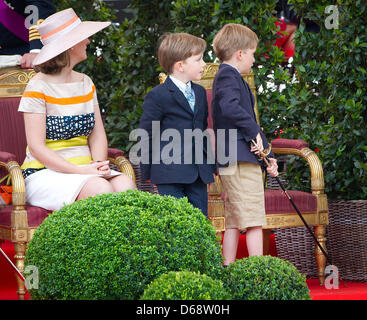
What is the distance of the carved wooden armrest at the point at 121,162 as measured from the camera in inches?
161

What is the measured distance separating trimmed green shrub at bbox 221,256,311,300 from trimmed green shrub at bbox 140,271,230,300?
18 cm

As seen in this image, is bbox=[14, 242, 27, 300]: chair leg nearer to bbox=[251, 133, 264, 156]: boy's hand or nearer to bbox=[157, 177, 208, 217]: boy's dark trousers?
bbox=[157, 177, 208, 217]: boy's dark trousers

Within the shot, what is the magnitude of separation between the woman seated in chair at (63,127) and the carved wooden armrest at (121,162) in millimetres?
163

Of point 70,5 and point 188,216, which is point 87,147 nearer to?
point 188,216

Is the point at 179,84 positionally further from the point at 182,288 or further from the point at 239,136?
the point at 182,288

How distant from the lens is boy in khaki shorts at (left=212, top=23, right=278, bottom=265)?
3.86m

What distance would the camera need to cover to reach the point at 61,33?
12.8 ft

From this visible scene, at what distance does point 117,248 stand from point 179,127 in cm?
132

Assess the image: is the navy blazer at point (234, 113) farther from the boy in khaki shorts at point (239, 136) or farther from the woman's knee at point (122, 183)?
the woman's knee at point (122, 183)

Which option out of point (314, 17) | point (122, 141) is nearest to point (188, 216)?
point (314, 17)

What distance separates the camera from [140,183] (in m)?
5.26

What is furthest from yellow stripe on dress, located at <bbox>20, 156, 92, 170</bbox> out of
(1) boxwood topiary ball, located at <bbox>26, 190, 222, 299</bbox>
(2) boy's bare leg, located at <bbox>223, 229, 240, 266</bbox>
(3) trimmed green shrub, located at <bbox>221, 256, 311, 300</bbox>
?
(3) trimmed green shrub, located at <bbox>221, 256, 311, 300</bbox>

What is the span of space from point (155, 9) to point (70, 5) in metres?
0.65

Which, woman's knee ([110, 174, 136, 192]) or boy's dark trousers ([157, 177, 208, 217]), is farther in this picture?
boy's dark trousers ([157, 177, 208, 217])
